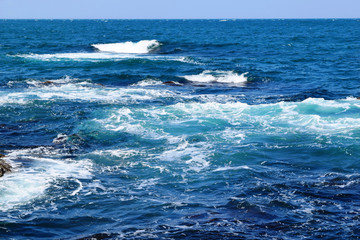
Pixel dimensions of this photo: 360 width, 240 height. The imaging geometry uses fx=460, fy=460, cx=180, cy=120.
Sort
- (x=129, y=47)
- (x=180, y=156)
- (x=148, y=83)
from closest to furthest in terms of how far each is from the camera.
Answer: (x=180, y=156), (x=148, y=83), (x=129, y=47)

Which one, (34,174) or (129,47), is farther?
(129,47)

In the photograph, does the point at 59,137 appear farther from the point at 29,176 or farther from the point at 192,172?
the point at 192,172

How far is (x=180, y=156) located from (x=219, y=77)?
18.3 metres

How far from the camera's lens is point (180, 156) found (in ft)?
54.1

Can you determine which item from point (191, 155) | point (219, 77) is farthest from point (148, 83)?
point (191, 155)

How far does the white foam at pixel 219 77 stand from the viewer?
3328 centimetres

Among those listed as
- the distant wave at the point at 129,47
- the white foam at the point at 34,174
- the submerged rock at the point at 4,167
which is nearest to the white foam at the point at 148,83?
the white foam at the point at 34,174

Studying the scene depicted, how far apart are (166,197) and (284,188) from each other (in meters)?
3.43

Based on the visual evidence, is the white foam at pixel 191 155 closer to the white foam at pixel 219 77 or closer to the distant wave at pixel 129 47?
the white foam at pixel 219 77

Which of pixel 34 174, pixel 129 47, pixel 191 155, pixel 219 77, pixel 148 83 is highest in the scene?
pixel 129 47

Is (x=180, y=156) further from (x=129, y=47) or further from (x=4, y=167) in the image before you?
(x=129, y=47)

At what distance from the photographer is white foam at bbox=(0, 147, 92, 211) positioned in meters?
12.9

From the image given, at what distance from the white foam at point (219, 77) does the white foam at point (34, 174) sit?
715 inches

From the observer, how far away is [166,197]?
12.9 m
